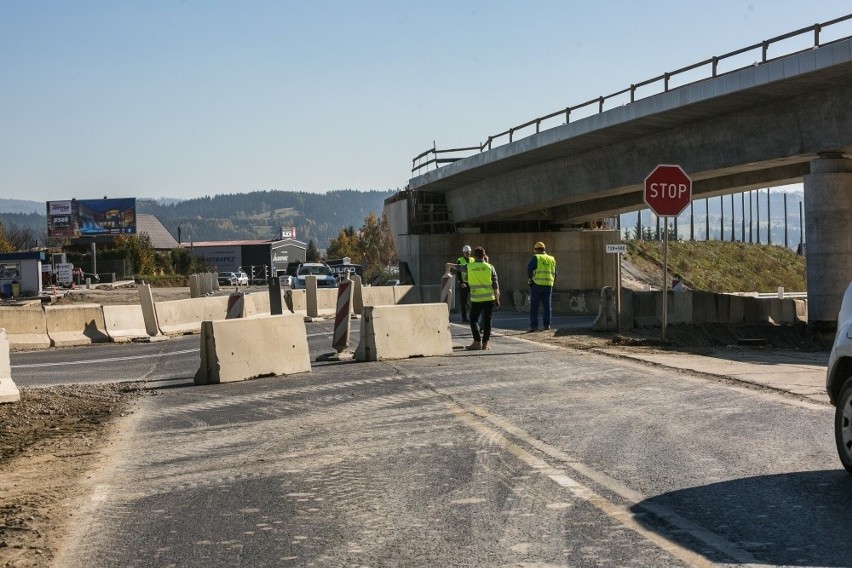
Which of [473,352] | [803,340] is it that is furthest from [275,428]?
[803,340]

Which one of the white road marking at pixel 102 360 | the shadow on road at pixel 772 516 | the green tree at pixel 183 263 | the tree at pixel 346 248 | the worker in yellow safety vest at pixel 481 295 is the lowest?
the white road marking at pixel 102 360

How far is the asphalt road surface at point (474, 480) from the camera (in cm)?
600

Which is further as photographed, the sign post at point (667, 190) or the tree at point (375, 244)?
the tree at point (375, 244)

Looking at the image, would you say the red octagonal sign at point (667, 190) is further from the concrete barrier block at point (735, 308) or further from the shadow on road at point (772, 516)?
the shadow on road at point (772, 516)

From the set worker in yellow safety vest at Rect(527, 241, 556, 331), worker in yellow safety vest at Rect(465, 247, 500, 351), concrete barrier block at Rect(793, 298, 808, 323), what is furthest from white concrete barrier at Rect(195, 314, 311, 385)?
concrete barrier block at Rect(793, 298, 808, 323)

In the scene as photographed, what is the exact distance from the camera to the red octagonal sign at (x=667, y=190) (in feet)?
63.8

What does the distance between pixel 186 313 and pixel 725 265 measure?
61014 millimetres

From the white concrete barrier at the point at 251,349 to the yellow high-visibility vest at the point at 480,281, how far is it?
13.5 ft

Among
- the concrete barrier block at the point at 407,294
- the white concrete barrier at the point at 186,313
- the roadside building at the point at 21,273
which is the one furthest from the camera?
the roadside building at the point at 21,273

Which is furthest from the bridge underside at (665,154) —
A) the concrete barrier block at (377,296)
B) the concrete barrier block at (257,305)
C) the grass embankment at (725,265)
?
the grass embankment at (725,265)

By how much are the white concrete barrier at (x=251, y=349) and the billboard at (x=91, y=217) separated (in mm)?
108540

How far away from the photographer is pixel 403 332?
1802 cm

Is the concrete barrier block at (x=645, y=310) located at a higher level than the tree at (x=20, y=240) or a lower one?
lower

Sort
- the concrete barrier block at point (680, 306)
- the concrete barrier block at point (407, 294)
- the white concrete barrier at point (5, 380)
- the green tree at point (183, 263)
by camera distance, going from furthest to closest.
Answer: the green tree at point (183, 263)
the concrete barrier block at point (407, 294)
the concrete barrier block at point (680, 306)
the white concrete barrier at point (5, 380)
